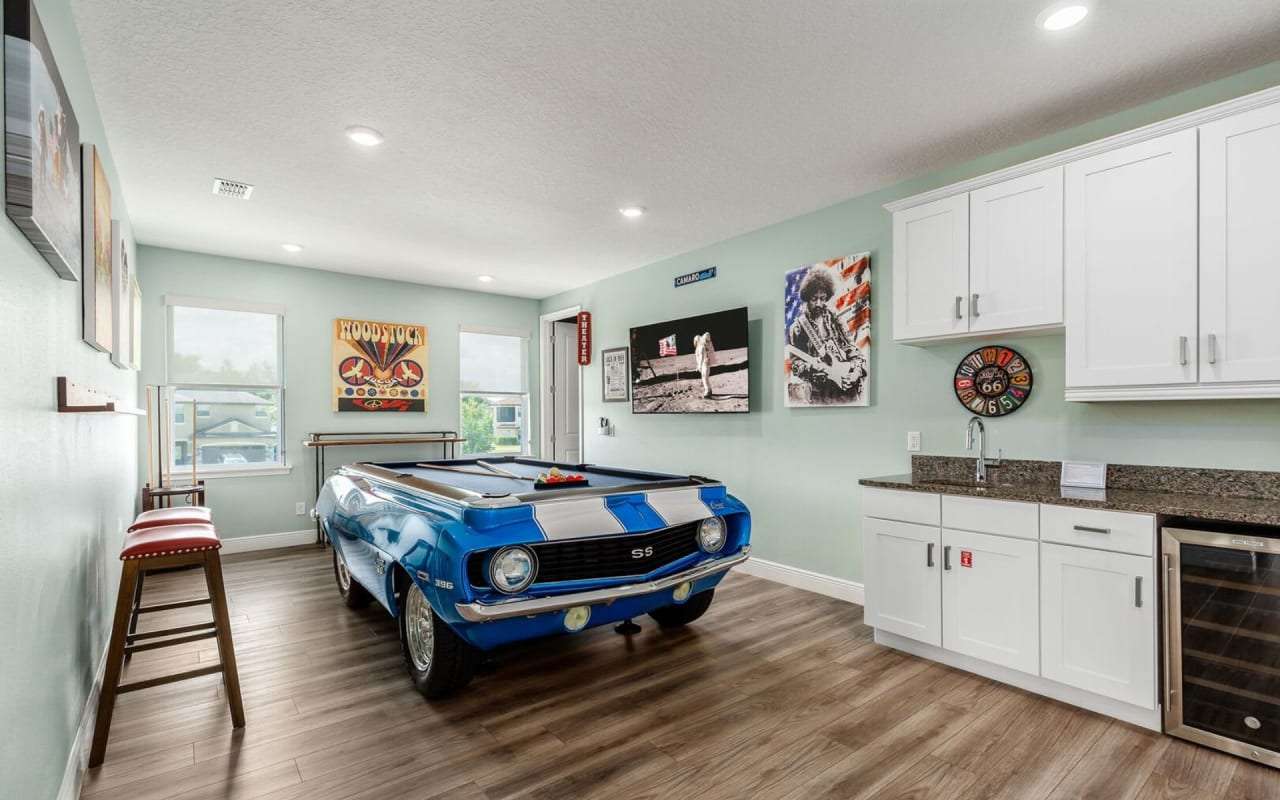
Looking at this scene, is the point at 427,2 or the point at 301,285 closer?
the point at 427,2

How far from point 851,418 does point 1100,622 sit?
177cm

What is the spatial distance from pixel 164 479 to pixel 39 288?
13.6ft

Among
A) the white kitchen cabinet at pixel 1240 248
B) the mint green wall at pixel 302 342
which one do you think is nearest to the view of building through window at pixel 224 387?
the mint green wall at pixel 302 342

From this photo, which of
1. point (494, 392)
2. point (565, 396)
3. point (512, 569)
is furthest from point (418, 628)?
point (565, 396)

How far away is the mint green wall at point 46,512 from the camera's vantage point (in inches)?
49.9

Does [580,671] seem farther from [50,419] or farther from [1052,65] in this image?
[1052,65]

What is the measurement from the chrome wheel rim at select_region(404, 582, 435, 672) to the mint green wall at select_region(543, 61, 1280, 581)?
259 centimetres

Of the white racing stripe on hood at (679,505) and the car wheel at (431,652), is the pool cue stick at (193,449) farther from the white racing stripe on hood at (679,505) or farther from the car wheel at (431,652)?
the white racing stripe on hood at (679,505)

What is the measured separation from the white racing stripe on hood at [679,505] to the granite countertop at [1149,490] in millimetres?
975

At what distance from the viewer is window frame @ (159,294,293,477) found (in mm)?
5012

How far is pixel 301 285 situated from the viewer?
18.5 ft

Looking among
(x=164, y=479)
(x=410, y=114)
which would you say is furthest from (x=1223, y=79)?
(x=164, y=479)

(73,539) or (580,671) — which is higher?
(73,539)

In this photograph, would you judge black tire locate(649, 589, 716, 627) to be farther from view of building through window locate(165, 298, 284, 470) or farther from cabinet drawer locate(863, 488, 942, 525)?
view of building through window locate(165, 298, 284, 470)
